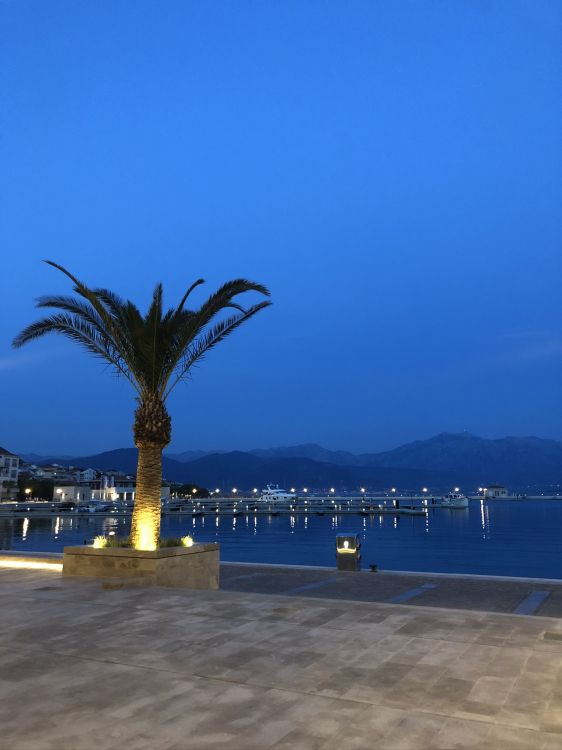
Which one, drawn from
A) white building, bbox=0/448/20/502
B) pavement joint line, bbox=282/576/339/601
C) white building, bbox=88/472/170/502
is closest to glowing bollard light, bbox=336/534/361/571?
pavement joint line, bbox=282/576/339/601

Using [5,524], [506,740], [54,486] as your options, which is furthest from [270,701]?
→ [54,486]

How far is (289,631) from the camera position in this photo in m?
7.01

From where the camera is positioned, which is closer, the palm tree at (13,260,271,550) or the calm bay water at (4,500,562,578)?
the palm tree at (13,260,271,550)

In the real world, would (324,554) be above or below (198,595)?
below

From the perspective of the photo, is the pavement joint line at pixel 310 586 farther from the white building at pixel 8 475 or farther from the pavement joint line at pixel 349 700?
the white building at pixel 8 475

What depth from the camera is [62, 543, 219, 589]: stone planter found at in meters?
11.2

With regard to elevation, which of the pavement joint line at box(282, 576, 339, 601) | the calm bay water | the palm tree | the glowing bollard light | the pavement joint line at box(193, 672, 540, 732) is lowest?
the calm bay water

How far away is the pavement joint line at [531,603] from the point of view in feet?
35.9

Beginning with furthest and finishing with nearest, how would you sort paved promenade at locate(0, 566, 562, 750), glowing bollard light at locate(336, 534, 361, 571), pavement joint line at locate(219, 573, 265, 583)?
glowing bollard light at locate(336, 534, 361, 571), pavement joint line at locate(219, 573, 265, 583), paved promenade at locate(0, 566, 562, 750)

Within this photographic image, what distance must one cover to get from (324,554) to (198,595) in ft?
133

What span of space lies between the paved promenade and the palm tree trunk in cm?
377

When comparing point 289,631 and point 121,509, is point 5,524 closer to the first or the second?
point 121,509

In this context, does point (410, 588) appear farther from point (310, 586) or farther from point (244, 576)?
point (244, 576)

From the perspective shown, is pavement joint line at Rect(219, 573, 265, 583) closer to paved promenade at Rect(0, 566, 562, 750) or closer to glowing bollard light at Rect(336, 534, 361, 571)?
glowing bollard light at Rect(336, 534, 361, 571)
